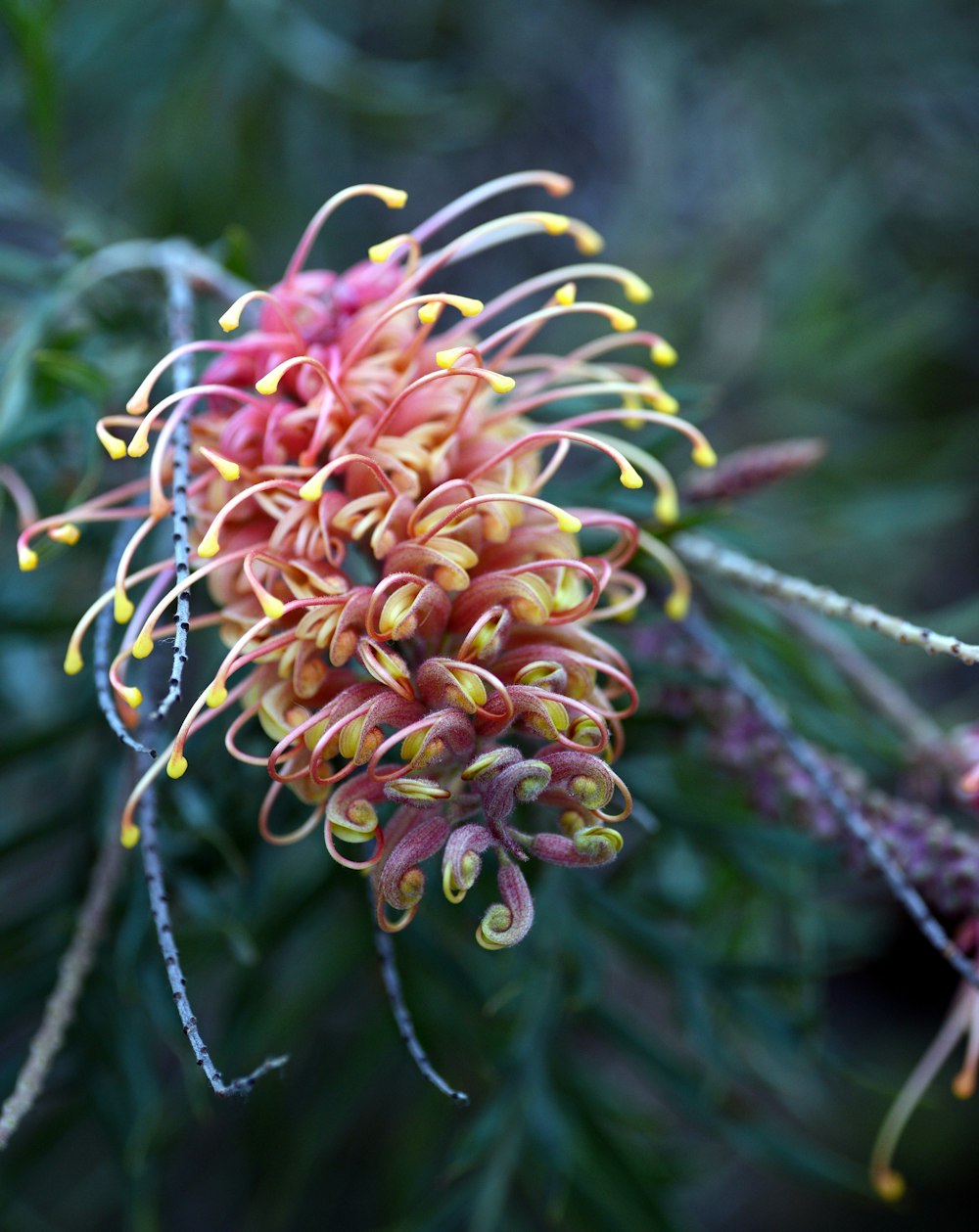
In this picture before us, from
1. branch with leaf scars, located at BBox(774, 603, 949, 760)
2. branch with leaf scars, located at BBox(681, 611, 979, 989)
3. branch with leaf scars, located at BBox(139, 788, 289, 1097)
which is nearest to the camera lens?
A: branch with leaf scars, located at BBox(139, 788, 289, 1097)

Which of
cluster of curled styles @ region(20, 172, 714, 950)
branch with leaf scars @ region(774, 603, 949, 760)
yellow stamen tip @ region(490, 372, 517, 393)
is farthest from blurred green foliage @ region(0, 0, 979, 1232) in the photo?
yellow stamen tip @ region(490, 372, 517, 393)

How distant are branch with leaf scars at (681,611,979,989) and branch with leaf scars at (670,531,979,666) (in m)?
0.04

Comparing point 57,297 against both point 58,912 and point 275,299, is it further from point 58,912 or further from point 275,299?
point 58,912

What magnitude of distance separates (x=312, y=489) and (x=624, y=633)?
0.29m

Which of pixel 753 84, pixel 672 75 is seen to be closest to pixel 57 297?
pixel 672 75

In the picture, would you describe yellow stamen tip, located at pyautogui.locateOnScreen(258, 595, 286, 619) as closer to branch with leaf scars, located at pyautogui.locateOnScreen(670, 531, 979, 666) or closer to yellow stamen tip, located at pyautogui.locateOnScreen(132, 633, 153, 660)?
yellow stamen tip, located at pyautogui.locateOnScreen(132, 633, 153, 660)

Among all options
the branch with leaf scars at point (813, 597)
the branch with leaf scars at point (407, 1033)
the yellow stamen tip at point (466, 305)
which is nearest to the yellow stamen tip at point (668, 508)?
the branch with leaf scars at point (813, 597)

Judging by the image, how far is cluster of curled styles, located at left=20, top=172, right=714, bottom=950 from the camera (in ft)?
1.26

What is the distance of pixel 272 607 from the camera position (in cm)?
39

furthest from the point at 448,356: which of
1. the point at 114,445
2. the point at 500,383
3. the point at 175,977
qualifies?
the point at 175,977

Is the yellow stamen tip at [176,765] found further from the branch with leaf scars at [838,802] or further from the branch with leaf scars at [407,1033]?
the branch with leaf scars at [838,802]

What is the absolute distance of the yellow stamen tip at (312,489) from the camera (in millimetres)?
395

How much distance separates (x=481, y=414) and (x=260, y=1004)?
48cm

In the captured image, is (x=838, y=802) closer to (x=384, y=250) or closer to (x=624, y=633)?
(x=624, y=633)
